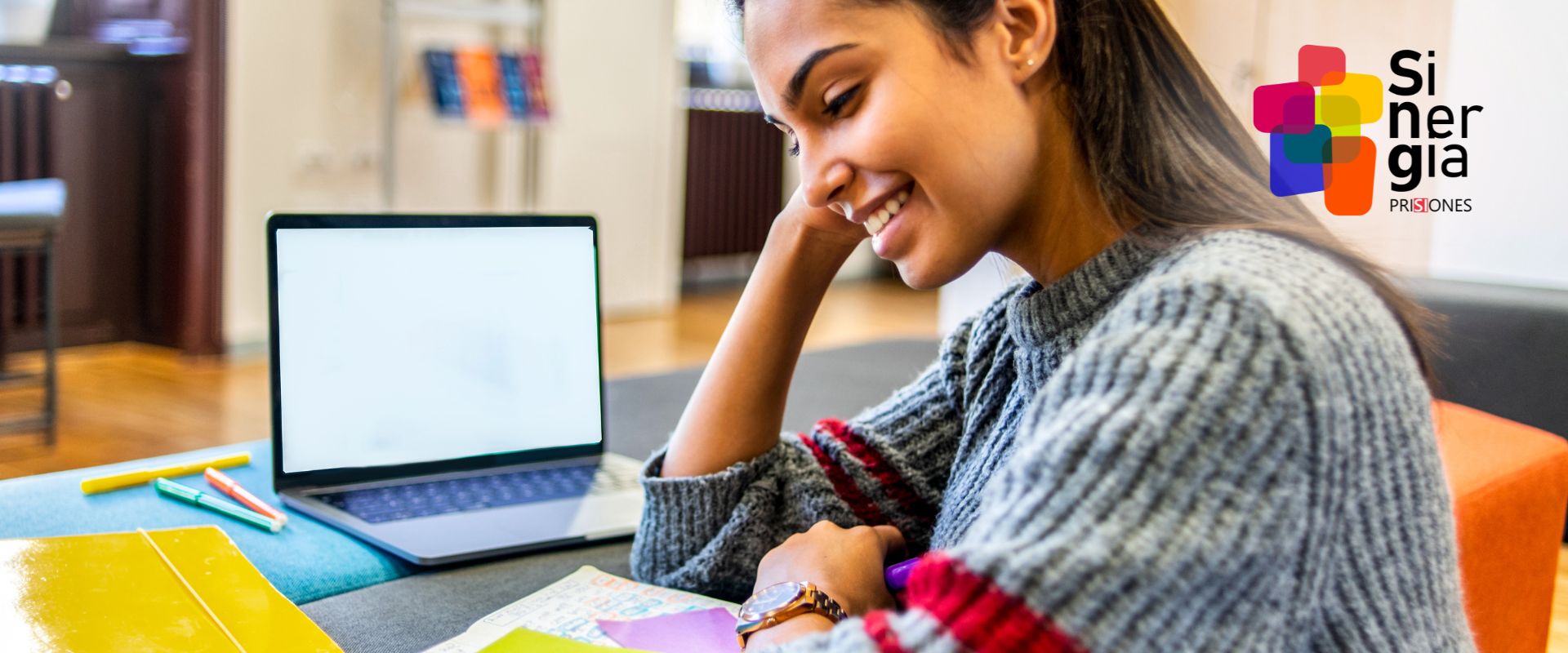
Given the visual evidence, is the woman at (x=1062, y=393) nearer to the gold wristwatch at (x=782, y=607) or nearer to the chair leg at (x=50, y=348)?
the gold wristwatch at (x=782, y=607)

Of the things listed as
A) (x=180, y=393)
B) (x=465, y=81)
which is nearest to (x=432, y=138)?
(x=465, y=81)

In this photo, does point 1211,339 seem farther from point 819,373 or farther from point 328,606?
point 819,373

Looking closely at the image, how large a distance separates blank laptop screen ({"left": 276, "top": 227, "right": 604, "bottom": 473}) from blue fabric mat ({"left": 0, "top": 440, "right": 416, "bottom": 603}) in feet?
0.32

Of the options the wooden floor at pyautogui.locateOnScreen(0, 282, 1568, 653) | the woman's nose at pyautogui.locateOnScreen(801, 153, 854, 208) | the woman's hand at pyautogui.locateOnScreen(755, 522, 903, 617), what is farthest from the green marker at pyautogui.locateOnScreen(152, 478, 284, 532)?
the wooden floor at pyautogui.locateOnScreen(0, 282, 1568, 653)

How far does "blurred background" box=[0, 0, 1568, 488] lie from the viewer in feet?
7.79

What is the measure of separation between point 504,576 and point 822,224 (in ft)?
1.16

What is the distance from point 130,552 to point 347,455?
268mm

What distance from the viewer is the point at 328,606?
86 cm

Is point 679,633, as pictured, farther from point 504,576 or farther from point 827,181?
point 827,181

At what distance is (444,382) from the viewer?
1.15m

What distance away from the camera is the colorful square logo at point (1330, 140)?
1.98m

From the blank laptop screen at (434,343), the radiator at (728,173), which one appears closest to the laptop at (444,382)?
the blank laptop screen at (434,343)

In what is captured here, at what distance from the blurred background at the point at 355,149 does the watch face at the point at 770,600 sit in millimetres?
1393

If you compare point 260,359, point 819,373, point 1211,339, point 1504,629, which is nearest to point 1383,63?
point 819,373
